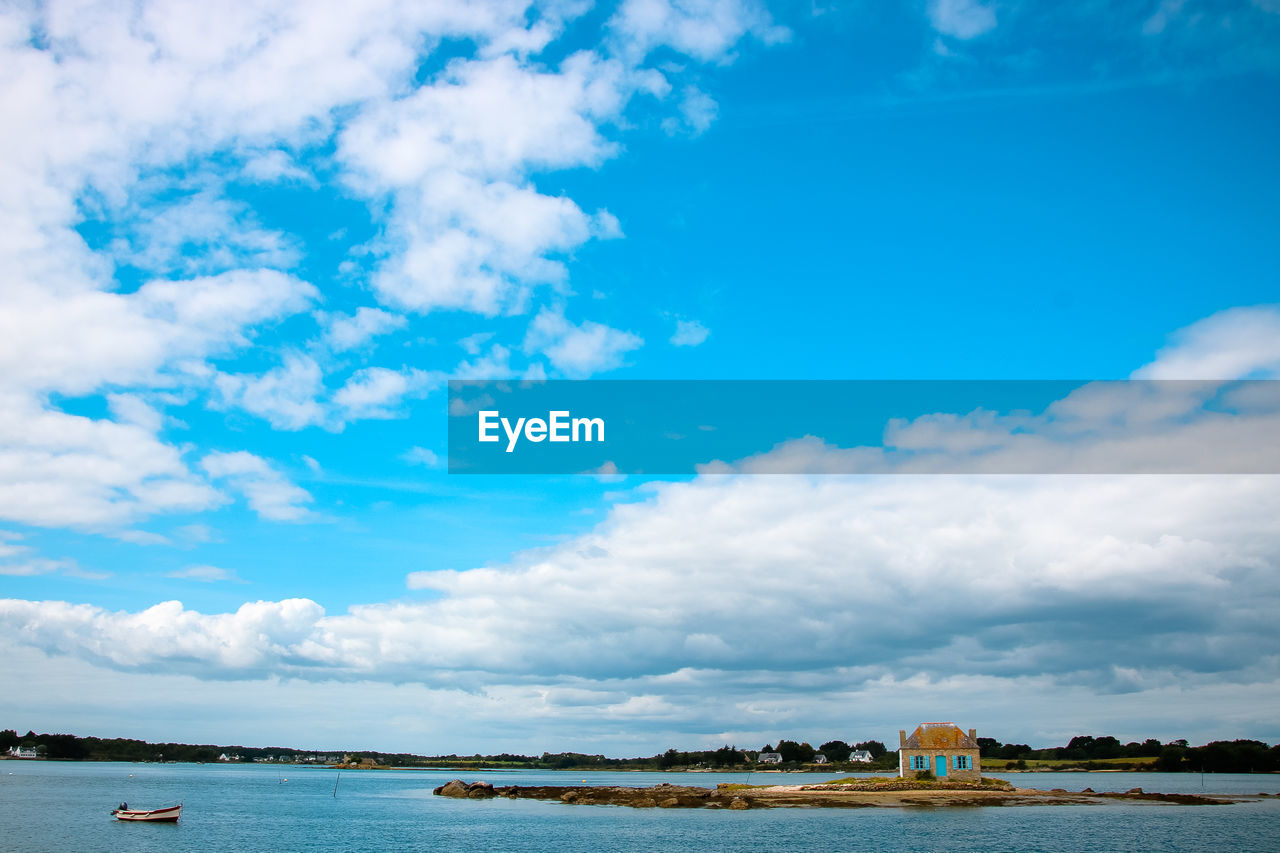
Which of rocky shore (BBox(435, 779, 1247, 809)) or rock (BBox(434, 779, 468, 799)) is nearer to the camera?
rocky shore (BBox(435, 779, 1247, 809))

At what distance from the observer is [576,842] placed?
7688 cm

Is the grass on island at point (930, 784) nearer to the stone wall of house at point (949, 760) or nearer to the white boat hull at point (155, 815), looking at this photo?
the stone wall of house at point (949, 760)

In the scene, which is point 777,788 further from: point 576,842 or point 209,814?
point 209,814

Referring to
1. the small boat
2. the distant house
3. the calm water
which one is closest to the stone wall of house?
the distant house

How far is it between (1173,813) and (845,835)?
143 ft

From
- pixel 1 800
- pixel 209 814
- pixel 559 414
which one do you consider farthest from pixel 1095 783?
pixel 1 800

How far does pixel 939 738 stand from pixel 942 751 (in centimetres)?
147

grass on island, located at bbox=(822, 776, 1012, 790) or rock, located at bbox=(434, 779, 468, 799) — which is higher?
grass on island, located at bbox=(822, 776, 1012, 790)

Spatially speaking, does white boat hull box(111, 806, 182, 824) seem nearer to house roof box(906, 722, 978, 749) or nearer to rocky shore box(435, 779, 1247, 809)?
rocky shore box(435, 779, 1247, 809)

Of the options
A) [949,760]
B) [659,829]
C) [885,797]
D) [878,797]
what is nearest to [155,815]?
[659,829]

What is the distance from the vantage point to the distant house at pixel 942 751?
334 ft

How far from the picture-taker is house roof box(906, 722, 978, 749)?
10194 cm

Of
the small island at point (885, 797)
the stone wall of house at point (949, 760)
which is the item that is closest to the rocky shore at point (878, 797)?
the small island at point (885, 797)

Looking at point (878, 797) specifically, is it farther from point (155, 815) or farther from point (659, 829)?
point (155, 815)
